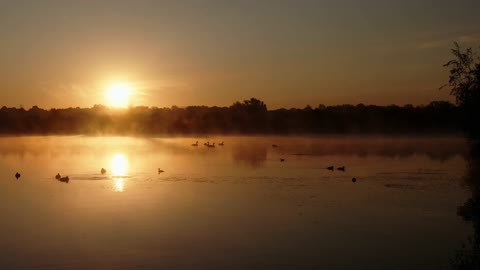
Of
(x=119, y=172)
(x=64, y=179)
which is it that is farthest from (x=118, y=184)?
(x=119, y=172)

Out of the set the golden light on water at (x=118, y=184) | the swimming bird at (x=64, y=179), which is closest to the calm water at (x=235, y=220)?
the golden light on water at (x=118, y=184)

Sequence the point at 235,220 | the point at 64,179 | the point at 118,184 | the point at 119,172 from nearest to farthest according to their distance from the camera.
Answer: the point at 235,220
the point at 118,184
the point at 64,179
the point at 119,172

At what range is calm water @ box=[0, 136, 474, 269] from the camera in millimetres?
14992

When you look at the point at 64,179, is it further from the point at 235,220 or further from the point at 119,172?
the point at 235,220

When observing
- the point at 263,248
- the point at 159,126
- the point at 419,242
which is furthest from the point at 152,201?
the point at 159,126

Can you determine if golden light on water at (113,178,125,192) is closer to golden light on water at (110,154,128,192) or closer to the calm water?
golden light on water at (110,154,128,192)

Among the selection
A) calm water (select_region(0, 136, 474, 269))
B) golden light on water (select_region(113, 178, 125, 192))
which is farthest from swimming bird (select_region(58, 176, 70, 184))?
golden light on water (select_region(113, 178, 125, 192))

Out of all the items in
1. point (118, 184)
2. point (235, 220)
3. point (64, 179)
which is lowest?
point (235, 220)

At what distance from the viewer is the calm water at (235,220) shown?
1499cm

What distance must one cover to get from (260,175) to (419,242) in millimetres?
19024

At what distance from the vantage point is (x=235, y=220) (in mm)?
20234

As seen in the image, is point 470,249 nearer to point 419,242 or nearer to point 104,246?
point 419,242

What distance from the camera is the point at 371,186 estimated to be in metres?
29.4

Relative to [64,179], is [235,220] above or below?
below
